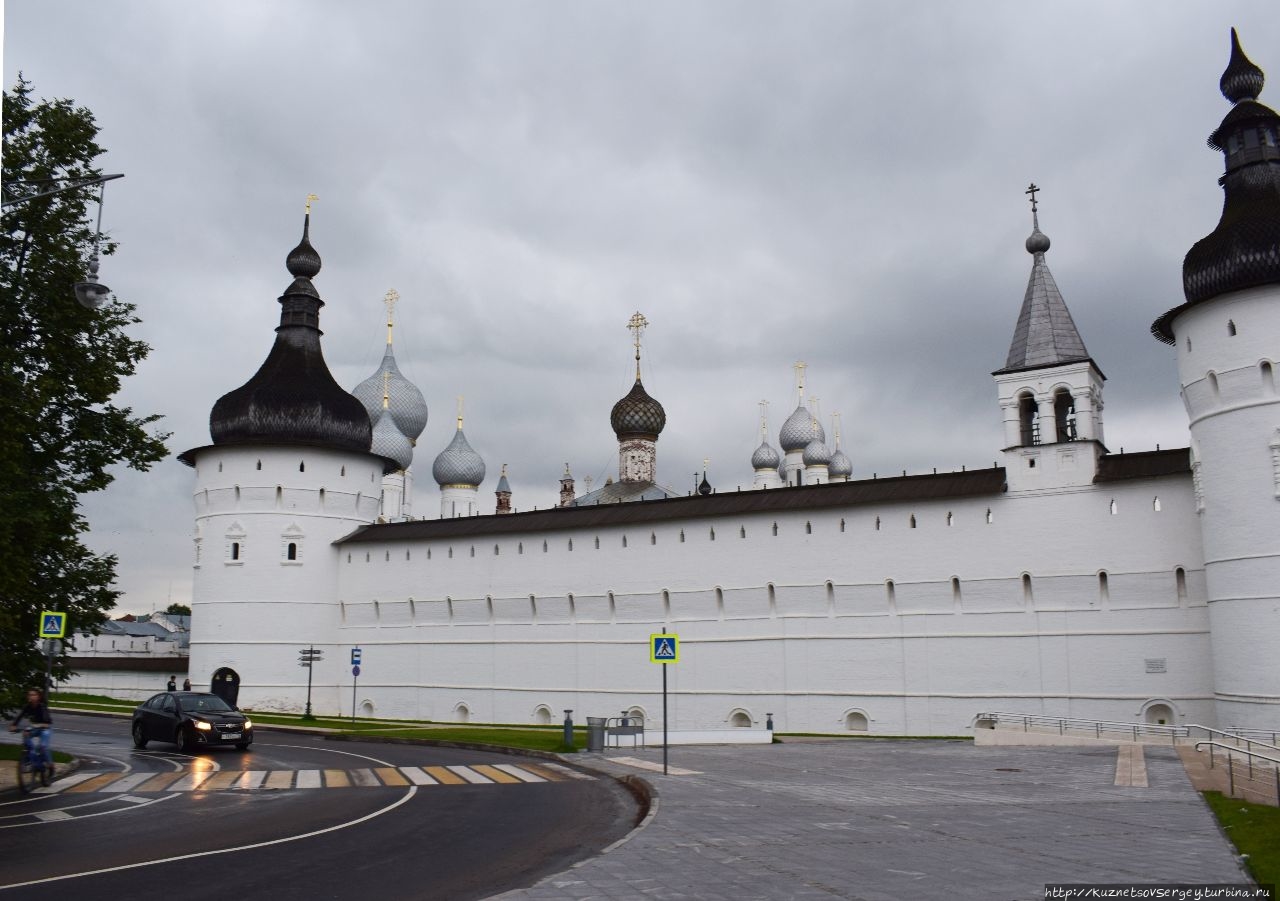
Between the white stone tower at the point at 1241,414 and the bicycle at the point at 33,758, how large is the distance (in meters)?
21.7

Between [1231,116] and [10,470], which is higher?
[1231,116]

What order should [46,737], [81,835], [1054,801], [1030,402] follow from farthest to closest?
[1030,402] → [46,737] → [1054,801] → [81,835]

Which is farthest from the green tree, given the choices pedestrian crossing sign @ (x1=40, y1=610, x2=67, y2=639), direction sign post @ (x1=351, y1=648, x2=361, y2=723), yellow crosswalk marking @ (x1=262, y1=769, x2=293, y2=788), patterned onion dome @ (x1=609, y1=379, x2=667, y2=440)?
patterned onion dome @ (x1=609, y1=379, x2=667, y2=440)

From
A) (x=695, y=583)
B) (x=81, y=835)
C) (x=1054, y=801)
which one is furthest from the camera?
(x=695, y=583)

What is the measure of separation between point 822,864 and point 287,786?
29.5 ft

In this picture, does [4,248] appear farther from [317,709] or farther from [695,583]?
[317,709]

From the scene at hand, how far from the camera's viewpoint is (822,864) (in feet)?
27.3

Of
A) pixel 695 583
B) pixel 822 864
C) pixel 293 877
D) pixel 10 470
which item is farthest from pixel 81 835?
pixel 695 583

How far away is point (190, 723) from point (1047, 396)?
69.0 ft

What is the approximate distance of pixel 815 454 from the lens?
61.1 m

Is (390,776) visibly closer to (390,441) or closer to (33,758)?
(33,758)

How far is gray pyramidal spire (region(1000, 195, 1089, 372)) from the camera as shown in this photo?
26719 millimetres

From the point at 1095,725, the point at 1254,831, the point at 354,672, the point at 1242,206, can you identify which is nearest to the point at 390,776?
the point at 1254,831

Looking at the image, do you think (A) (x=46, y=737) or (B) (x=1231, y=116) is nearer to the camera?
(A) (x=46, y=737)
